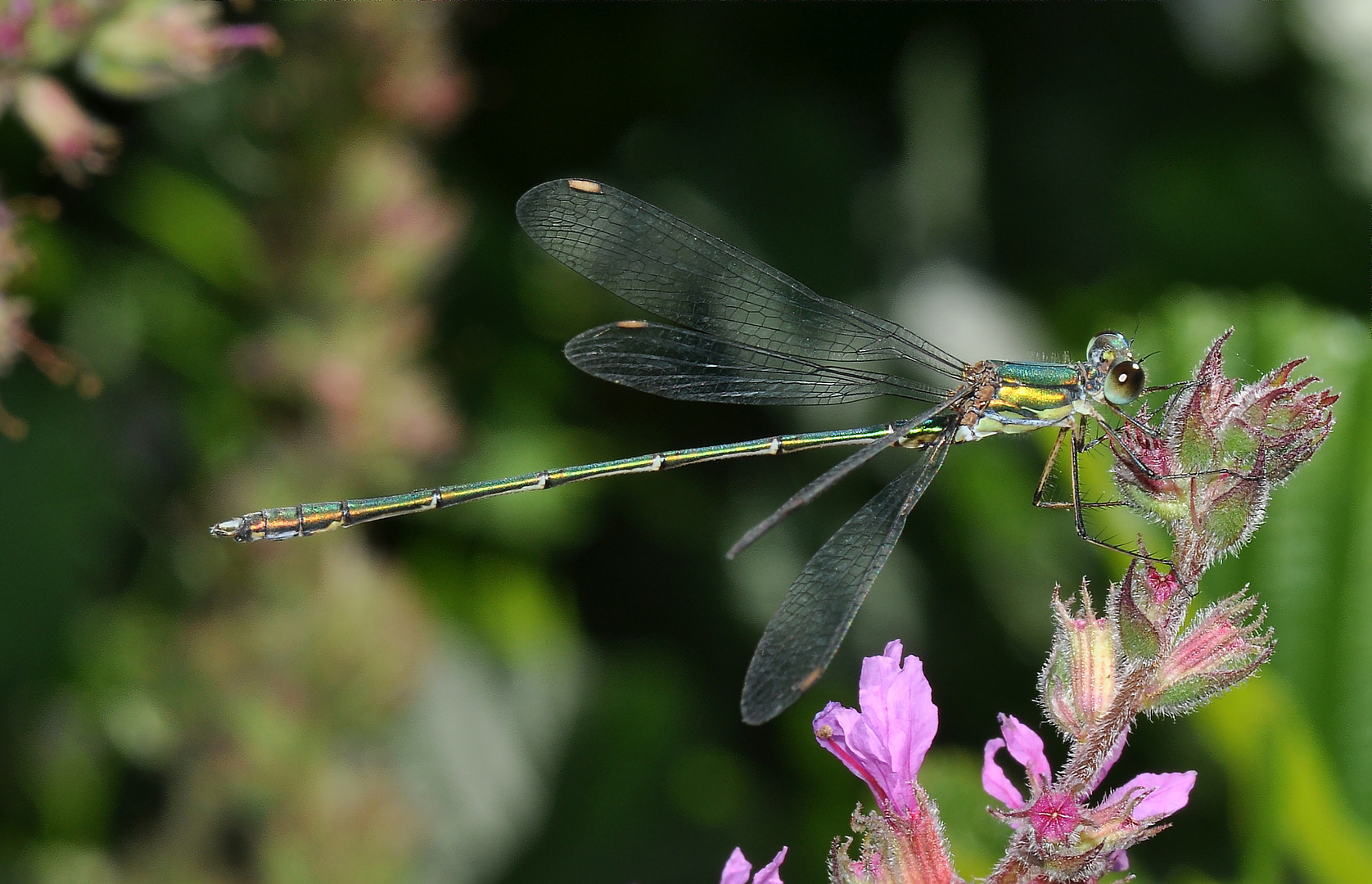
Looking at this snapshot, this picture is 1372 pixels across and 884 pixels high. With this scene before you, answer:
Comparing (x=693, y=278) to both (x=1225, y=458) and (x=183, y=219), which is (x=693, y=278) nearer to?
(x=1225, y=458)

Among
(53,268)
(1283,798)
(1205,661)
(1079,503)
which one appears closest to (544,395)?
(53,268)

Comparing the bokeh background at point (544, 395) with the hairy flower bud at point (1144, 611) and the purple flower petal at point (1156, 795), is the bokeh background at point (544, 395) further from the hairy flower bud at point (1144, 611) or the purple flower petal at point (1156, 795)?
the purple flower petal at point (1156, 795)

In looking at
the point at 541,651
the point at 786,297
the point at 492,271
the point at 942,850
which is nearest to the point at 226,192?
the point at 492,271

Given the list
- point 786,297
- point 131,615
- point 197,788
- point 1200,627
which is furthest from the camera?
point 131,615

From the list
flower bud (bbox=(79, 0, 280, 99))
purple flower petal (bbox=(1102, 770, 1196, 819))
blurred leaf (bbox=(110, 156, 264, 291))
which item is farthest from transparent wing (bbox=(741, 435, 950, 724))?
blurred leaf (bbox=(110, 156, 264, 291))

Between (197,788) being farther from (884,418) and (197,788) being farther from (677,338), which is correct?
(884,418)

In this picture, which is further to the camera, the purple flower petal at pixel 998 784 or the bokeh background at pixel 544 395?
the bokeh background at pixel 544 395

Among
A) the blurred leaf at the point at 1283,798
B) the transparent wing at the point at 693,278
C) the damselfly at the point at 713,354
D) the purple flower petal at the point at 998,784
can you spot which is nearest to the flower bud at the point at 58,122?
the damselfly at the point at 713,354

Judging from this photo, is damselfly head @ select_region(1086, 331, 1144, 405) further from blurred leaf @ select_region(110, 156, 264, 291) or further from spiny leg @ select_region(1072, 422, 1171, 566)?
blurred leaf @ select_region(110, 156, 264, 291)
